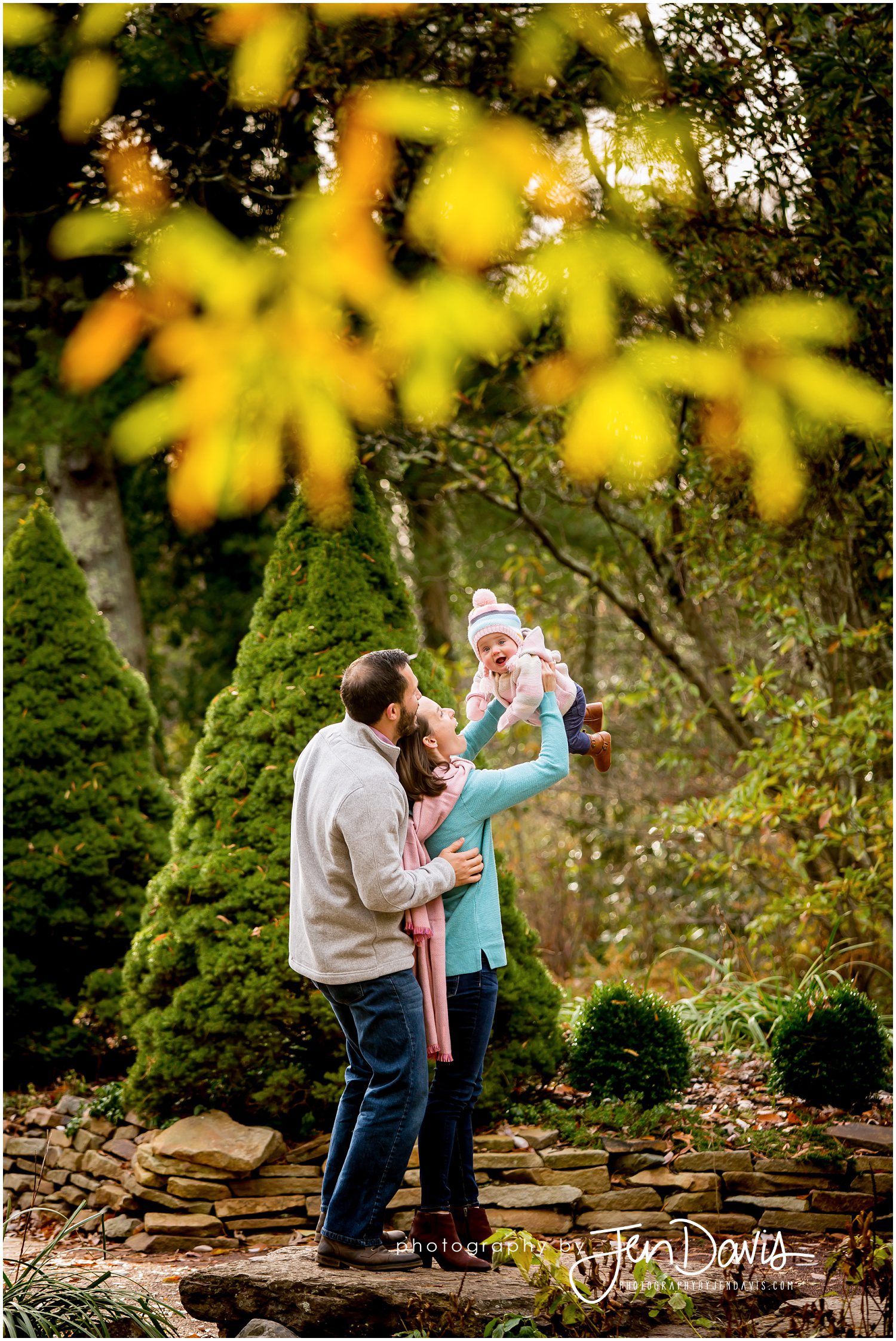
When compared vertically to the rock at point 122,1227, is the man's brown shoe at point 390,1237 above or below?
above

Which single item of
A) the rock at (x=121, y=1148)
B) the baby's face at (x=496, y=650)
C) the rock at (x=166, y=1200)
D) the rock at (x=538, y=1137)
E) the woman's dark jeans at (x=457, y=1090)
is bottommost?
the rock at (x=121, y=1148)

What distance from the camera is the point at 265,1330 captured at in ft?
8.85

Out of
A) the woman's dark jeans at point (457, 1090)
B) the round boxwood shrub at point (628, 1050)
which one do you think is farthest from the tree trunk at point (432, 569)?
the woman's dark jeans at point (457, 1090)

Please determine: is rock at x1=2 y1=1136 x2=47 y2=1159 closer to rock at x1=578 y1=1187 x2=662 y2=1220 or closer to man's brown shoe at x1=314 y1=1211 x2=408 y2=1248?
man's brown shoe at x1=314 y1=1211 x2=408 y2=1248

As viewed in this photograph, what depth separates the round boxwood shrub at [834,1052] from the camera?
4.23 metres

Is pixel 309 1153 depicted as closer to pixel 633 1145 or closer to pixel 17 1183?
pixel 633 1145

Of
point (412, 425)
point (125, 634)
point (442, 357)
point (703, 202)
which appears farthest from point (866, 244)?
point (125, 634)

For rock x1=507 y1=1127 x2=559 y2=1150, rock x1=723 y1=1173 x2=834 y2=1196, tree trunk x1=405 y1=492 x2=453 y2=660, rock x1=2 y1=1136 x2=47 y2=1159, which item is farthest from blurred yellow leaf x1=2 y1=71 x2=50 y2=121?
rock x1=723 y1=1173 x2=834 y2=1196

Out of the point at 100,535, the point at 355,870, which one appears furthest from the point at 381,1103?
the point at 100,535

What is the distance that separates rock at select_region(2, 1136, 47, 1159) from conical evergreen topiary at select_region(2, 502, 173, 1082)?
1.52ft

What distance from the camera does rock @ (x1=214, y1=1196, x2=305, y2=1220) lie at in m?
3.77

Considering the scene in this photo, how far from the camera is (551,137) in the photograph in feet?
20.0

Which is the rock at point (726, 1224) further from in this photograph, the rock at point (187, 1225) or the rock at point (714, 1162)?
the rock at point (187, 1225)

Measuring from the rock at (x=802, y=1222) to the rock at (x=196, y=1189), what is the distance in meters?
1.90
